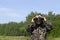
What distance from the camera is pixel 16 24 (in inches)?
3396

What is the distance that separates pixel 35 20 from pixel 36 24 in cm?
12

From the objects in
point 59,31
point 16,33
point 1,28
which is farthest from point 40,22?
point 1,28

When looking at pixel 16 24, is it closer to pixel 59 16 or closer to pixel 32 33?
pixel 59 16

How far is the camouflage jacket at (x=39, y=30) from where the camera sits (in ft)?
21.7

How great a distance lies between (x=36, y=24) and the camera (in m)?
6.68

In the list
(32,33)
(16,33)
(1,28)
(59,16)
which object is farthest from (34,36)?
(59,16)

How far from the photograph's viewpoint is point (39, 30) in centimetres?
668

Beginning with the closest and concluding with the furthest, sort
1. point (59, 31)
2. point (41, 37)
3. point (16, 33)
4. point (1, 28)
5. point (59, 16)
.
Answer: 1. point (41, 37)
2. point (59, 31)
3. point (16, 33)
4. point (1, 28)
5. point (59, 16)

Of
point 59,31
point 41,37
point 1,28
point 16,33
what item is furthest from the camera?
point 1,28

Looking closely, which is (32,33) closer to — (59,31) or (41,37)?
(41,37)

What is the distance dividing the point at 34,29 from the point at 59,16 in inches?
3109

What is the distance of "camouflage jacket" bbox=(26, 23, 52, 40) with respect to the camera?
6.61 meters

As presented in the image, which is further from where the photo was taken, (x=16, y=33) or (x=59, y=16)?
(x=59, y=16)

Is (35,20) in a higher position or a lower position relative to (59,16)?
lower
